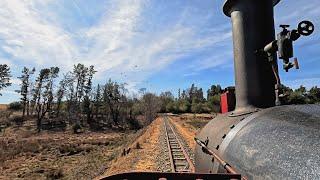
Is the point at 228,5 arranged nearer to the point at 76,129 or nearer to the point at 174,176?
the point at 174,176

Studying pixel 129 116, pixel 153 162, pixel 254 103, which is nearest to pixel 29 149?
pixel 153 162

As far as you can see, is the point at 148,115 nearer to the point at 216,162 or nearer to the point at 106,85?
the point at 106,85

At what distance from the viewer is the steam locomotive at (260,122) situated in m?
2.62

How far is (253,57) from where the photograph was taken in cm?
488

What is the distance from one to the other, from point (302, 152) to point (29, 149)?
38.6 m

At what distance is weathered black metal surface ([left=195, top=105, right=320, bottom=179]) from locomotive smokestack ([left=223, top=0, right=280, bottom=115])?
0.92 meters

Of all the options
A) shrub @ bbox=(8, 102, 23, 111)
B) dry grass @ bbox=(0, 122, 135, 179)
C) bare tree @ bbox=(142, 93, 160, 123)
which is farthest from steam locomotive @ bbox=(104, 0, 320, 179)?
shrub @ bbox=(8, 102, 23, 111)

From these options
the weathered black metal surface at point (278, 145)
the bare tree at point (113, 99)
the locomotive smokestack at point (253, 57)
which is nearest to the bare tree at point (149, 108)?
the bare tree at point (113, 99)

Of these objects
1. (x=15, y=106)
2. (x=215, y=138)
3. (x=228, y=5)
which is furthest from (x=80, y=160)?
(x=15, y=106)

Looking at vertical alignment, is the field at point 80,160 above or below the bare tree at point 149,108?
below

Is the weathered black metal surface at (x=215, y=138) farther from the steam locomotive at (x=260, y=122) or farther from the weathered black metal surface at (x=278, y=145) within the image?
the weathered black metal surface at (x=278, y=145)

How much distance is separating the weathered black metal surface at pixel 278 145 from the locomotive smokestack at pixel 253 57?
0.92 m

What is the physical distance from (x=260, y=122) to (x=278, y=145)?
706 millimetres

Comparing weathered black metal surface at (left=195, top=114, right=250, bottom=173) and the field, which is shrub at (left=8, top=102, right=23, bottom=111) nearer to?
the field
